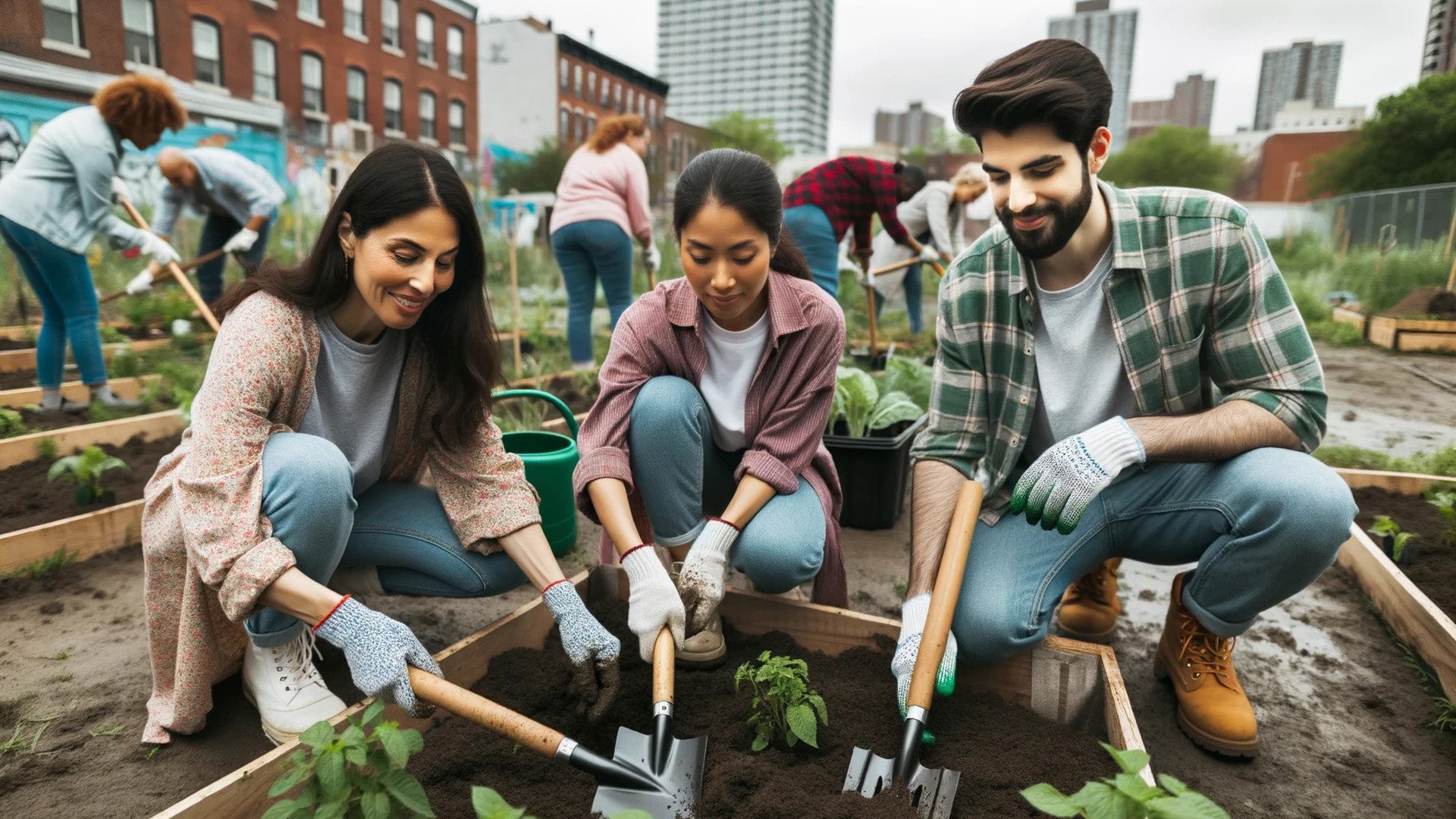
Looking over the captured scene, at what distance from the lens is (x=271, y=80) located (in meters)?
9.55

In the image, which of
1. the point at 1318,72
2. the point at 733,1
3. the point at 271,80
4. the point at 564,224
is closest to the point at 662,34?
the point at 733,1

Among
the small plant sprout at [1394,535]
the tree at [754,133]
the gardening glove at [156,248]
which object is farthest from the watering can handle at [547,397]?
the tree at [754,133]

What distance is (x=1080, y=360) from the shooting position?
189 centimetres

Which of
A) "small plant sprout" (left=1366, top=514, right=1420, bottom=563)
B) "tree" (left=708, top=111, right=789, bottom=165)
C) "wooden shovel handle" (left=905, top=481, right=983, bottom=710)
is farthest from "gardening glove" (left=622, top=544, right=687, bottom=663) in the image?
"tree" (left=708, top=111, right=789, bottom=165)

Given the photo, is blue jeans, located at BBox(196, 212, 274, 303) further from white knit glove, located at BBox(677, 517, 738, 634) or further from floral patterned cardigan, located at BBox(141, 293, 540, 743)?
white knit glove, located at BBox(677, 517, 738, 634)

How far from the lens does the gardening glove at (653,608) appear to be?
1.69 m

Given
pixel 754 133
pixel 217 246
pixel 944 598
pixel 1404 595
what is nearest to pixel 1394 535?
pixel 1404 595

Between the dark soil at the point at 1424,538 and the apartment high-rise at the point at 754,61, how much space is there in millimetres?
68182

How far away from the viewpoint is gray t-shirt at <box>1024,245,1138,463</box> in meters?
1.86

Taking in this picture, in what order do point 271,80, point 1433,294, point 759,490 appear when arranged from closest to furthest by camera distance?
1. point 759,490
2. point 1433,294
3. point 271,80

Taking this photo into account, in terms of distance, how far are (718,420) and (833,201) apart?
302cm

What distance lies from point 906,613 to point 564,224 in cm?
352

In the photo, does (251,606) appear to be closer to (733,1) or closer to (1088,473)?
(1088,473)

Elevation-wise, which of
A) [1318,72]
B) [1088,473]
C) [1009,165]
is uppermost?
[1318,72]
